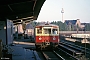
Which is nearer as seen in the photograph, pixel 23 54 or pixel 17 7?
pixel 23 54

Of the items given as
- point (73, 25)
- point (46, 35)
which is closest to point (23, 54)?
point (46, 35)

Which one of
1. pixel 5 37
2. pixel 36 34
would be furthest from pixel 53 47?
pixel 5 37

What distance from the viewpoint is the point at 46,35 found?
21.9 meters

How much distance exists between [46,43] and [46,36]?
772 millimetres

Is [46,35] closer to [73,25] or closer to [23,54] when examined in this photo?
[23,54]

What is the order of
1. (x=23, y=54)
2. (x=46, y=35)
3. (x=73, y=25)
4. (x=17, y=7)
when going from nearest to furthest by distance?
(x=23, y=54)
(x=17, y=7)
(x=46, y=35)
(x=73, y=25)

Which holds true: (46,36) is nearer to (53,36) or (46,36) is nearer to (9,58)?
(53,36)

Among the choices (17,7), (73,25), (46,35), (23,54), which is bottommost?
(23,54)

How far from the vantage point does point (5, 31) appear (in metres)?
23.6

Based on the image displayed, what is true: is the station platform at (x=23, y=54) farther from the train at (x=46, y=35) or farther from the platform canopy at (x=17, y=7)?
the platform canopy at (x=17, y=7)

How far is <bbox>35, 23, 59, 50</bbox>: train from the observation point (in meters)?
21.8

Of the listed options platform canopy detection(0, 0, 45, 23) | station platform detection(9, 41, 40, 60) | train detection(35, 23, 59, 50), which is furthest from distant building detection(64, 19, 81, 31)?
station platform detection(9, 41, 40, 60)

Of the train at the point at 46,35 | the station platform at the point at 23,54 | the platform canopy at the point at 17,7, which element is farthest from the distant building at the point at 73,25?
the station platform at the point at 23,54

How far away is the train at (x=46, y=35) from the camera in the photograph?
21.8 metres
